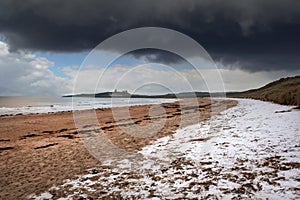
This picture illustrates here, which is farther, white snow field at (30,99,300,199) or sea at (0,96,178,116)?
sea at (0,96,178,116)

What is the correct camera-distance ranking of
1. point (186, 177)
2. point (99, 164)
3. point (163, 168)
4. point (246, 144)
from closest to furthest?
point (186, 177) → point (163, 168) → point (99, 164) → point (246, 144)

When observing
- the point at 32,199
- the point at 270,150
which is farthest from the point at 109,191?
the point at 270,150

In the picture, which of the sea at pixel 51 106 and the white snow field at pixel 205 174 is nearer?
the white snow field at pixel 205 174

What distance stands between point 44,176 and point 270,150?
31.9 feet

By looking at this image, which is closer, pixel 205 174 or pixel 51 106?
pixel 205 174

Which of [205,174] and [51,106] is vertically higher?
[51,106]

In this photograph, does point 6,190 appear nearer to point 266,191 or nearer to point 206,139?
point 266,191

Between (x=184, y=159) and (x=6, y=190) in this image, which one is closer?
(x=6, y=190)

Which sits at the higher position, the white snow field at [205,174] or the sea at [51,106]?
the sea at [51,106]

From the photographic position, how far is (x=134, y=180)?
9016 millimetres

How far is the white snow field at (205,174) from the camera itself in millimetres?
7379

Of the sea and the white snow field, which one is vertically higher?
the sea

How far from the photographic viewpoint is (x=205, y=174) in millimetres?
8875

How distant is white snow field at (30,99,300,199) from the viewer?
24.2 feet
